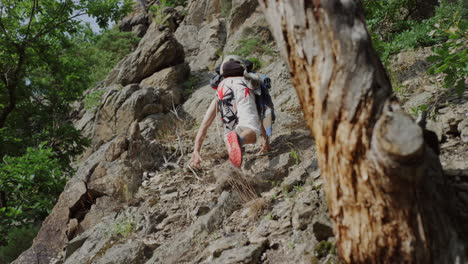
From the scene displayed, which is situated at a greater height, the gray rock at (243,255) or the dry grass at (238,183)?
the dry grass at (238,183)

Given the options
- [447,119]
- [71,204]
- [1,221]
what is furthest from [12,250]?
[447,119]

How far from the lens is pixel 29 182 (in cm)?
579

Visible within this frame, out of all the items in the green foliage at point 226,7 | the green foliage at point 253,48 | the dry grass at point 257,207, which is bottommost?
the dry grass at point 257,207

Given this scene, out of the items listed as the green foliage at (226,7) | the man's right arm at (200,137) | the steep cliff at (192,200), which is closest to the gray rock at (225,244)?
the steep cliff at (192,200)

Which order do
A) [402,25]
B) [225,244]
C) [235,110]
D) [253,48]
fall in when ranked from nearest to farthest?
[225,244] < [235,110] < [402,25] < [253,48]

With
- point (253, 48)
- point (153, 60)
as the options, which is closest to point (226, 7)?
point (253, 48)

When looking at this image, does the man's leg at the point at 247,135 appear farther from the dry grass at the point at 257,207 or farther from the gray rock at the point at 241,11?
the gray rock at the point at 241,11

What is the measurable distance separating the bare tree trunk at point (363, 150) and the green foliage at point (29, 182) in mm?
5690

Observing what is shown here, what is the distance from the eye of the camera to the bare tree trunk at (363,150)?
143 cm

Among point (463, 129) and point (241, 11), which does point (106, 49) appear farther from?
point (463, 129)

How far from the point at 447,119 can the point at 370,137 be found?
1998 mm

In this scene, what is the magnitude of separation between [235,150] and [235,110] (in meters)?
0.77

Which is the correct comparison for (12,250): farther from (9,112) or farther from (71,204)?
(9,112)

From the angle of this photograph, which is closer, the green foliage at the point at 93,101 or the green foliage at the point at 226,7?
the green foliage at the point at 93,101
